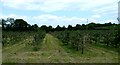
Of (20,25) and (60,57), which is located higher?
(20,25)

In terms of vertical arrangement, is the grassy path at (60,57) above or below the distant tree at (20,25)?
below

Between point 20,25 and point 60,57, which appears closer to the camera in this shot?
point 60,57

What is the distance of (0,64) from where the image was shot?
1578 centimetres

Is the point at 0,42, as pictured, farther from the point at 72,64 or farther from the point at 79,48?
the point at 72,64

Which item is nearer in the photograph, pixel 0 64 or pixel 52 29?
pixel 0 64

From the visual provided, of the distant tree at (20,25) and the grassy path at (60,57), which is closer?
the grassy path at (60,57)

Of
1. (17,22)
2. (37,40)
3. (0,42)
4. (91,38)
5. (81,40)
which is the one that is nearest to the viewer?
(81,40)

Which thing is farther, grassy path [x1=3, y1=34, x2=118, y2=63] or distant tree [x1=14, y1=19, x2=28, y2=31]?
distant tree [x1=14, y1=19, x2=28, y2=31]

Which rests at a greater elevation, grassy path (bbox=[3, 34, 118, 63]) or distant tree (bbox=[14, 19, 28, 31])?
distant tree (bbox=[14, 19, 28, 31])

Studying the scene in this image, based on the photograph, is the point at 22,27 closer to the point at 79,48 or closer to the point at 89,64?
the point at 79,48

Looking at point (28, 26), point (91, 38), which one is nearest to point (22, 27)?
point (28, 26)

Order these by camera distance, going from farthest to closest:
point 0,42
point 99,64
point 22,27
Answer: point 22,27, point 0,42, point 99,64

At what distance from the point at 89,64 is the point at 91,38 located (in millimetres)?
25299

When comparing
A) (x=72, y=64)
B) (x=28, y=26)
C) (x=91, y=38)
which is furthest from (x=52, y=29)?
(x=72, y=64)
